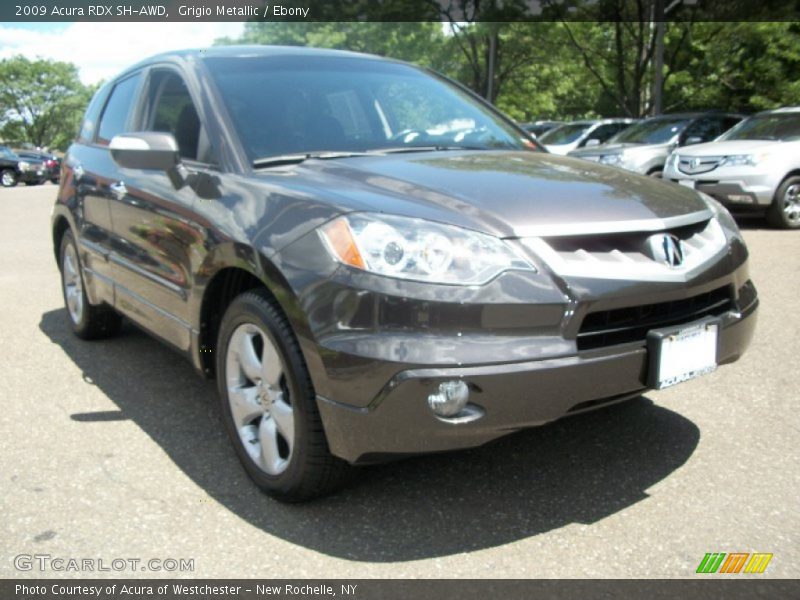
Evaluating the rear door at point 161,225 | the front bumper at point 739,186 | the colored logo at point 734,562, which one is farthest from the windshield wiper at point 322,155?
the front bumper at point 739,186

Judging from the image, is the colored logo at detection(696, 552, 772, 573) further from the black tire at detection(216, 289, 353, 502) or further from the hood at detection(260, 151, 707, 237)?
the black tire at detection(216, 289, 353, 502)

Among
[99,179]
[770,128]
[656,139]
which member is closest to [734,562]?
[99,179]

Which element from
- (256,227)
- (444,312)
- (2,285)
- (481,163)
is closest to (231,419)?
(256,227)

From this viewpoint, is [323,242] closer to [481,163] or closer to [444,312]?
[444,312]

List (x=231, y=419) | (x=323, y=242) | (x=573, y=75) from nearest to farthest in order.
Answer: (x=323, y=242) < (x=231, y=419) < (x=573, y=75)

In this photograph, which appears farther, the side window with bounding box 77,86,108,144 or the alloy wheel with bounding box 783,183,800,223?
the alloy wheel with bounding box 783,183,800,223

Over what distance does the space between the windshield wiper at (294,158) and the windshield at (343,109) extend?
19 mm

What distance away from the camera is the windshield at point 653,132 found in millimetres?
13047

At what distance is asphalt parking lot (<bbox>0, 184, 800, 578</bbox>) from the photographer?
2500 millimetres

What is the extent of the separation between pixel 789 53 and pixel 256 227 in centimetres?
1932

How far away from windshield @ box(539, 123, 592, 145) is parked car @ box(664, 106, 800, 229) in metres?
6.56

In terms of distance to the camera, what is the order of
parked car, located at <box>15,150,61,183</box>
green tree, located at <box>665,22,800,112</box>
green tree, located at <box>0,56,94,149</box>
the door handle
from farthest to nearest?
green tree, located at <box>0,56,94,149</box> < parked car, located at <box>15,150,61,183</box> < green tree, located at <box>665,22,800,112</box> < the door handle
